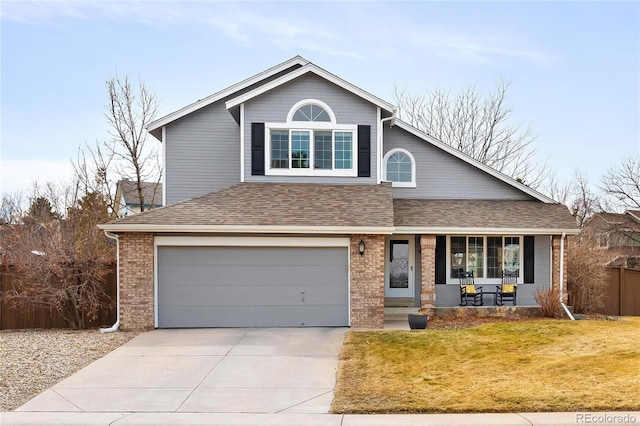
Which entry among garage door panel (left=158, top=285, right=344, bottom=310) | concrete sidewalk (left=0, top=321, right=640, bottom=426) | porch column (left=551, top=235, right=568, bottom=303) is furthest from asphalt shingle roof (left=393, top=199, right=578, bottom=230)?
concrete sidewalk (left=0, top=321, right=640, bottom=426)

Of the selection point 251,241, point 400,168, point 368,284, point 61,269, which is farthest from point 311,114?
point 61,269

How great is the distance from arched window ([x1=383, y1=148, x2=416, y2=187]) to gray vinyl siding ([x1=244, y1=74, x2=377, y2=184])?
6.48ft

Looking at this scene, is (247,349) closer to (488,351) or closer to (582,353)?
(488,351)

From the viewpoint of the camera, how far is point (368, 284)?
44.7 feet

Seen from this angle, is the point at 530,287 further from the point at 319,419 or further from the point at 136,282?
the point at 136,282

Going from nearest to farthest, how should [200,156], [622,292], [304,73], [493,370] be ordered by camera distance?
[493,370] < [304,73] < [200,156] < [622,292]

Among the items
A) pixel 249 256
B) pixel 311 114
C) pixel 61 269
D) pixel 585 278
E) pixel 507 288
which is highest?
pixel 311 114

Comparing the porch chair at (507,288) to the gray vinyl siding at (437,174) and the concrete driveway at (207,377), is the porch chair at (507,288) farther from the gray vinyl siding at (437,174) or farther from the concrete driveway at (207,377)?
the concrete driveway at (207,377)

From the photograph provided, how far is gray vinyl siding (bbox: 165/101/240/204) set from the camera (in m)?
16.8

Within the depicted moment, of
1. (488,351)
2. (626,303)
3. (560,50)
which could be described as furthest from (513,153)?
(488,351)

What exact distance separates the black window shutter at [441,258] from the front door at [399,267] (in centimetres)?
82

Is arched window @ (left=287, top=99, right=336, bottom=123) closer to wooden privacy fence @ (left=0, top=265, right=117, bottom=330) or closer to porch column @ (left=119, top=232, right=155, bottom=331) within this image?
porch column @ (left=119, top=232, right=155, bottom=331)

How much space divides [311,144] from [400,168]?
3.60 m

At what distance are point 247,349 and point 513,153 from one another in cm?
2453
